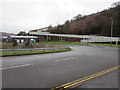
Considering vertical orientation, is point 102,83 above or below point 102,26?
below

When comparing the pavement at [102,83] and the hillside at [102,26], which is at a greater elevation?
the hillside at [102,26]

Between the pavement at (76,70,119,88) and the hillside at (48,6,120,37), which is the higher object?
the hillside at (48,6,120,37)

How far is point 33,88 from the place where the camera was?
14.0 ft

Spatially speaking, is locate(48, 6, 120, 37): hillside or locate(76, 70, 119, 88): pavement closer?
locate(76, 70, 119, 88): pavement

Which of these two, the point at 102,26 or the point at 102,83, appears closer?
the point at 102,83

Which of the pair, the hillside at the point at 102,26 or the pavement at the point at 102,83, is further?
the hillside at the point at 102,26

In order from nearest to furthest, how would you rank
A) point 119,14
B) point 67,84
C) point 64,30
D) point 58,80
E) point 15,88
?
point 15,88 < point 67,84 < point 58,80 < point 119,14 < point 64,30

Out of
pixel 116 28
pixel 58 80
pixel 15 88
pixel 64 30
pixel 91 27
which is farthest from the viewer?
pixel 64 30

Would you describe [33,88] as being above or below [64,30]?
below

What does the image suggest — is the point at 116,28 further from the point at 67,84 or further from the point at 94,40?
the point at 67,84

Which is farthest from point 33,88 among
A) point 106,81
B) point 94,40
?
point 94,40

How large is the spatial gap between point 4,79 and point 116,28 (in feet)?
163

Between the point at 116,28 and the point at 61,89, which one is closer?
the point at 61,89

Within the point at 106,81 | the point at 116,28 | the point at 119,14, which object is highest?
the point at 119,14
